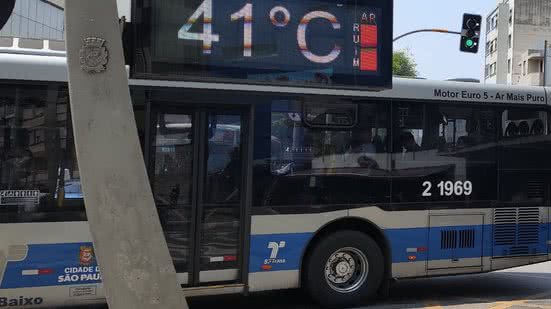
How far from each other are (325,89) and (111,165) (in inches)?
165

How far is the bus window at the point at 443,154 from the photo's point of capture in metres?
7.23

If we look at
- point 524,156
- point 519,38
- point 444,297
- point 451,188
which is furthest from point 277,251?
point 519,38

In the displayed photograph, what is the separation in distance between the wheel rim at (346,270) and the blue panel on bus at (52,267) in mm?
2736

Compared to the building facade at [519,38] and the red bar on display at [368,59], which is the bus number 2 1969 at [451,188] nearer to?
the red bar on display at [368,59]

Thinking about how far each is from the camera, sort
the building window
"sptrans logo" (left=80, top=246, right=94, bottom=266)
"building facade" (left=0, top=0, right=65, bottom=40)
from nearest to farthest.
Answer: "sptrans logo" (left=80, top=246, right=94, bottom=266) → "building facade" (left=0, top=0, right=65, bottom=40) → the building window

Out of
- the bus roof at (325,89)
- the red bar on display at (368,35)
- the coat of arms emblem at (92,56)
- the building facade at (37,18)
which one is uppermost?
the building facade at (37,18)

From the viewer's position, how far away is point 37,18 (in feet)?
133

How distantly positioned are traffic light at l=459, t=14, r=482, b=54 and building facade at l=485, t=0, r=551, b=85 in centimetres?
5541

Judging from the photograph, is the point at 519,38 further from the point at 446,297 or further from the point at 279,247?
the point at 279,247

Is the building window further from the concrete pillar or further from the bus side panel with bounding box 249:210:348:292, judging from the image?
the concrete pillar

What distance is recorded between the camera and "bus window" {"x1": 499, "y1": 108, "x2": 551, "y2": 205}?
25.8 feet

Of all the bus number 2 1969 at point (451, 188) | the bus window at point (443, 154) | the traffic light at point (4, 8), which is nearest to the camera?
the traffic light at point (4, 8)

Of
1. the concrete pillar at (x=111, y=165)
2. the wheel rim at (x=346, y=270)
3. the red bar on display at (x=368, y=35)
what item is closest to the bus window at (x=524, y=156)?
the wheel rim at (x=346, y=270)

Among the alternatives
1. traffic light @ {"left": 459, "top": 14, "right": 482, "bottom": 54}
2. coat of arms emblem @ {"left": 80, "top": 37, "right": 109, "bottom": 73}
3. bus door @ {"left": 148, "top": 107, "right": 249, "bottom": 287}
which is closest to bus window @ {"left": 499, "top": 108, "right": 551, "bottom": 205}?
bus door @ {"left": 148, "top": 107, "right": 249, "bottom": 287}
